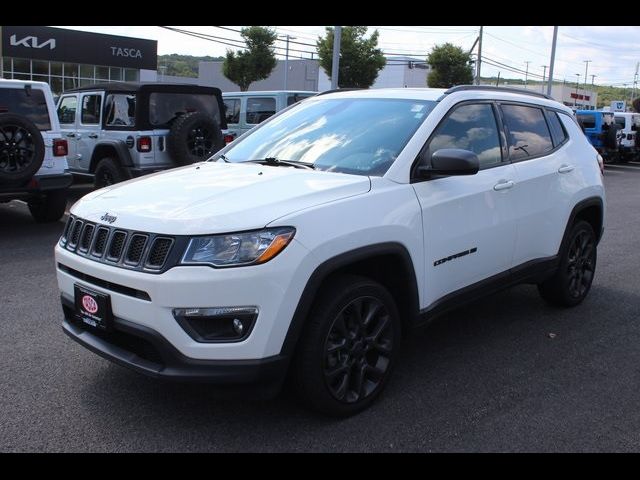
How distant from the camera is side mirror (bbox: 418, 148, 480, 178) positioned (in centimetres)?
363

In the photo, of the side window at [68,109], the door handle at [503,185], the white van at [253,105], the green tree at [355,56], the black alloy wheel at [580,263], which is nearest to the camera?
the door handle at [503,185]

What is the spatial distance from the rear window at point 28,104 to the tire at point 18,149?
630 mm

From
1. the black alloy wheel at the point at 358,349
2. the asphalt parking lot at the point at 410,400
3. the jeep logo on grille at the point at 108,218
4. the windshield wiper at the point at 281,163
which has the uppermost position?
the windshield wiper at the point at 281,163

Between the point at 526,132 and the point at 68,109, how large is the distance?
891 centimetres

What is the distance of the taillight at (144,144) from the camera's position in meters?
9.84

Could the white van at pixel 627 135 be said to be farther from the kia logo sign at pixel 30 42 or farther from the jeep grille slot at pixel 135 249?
the kia logo sign at pixel 30 42

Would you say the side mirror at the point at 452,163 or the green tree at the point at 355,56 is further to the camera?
the green tree at the point at 355,56

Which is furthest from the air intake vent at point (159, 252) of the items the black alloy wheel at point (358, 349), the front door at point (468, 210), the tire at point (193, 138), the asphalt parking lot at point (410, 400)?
the tire at point (193, 138)

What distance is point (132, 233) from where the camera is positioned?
3.09m

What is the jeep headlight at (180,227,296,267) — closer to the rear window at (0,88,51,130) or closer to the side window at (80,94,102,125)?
the rear window at (0,88,51,130)

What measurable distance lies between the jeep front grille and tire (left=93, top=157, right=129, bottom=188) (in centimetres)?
689
